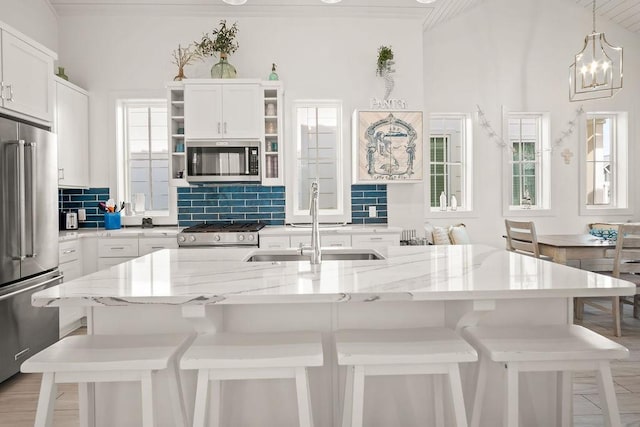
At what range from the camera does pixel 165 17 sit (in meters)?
5.00

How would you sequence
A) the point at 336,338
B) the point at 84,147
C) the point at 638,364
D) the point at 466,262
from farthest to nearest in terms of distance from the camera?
1. the point at 84,147
2. the point at 638,364
3. the point at 466,262
4. the point at 336,338

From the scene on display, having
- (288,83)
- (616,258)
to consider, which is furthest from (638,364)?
(288,83)

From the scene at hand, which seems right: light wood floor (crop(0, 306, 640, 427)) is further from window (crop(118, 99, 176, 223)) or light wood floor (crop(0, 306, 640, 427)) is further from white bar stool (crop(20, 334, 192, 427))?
window (crop(118, 99, 176, 223))

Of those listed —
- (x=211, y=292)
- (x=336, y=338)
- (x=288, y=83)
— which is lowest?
(x=336, y=338)

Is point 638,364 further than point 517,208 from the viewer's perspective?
No

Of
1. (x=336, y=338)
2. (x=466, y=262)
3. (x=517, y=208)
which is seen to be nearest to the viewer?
(x=336, y=338)

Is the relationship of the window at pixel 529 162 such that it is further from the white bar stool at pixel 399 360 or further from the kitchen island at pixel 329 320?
the white bar stool at pixel 399 360

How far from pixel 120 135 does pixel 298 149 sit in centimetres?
202

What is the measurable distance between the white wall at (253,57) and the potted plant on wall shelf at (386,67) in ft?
0.22

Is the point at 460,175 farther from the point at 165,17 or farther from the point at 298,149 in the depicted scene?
the point at 165,17

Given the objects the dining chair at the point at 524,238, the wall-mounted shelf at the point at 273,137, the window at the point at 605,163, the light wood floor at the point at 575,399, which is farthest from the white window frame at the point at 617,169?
the wall-mounted shelf at the point at 273,137

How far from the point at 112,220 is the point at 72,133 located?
0.97 metres

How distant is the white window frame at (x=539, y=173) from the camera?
18.9 ft

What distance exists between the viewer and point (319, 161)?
17.2 ft
